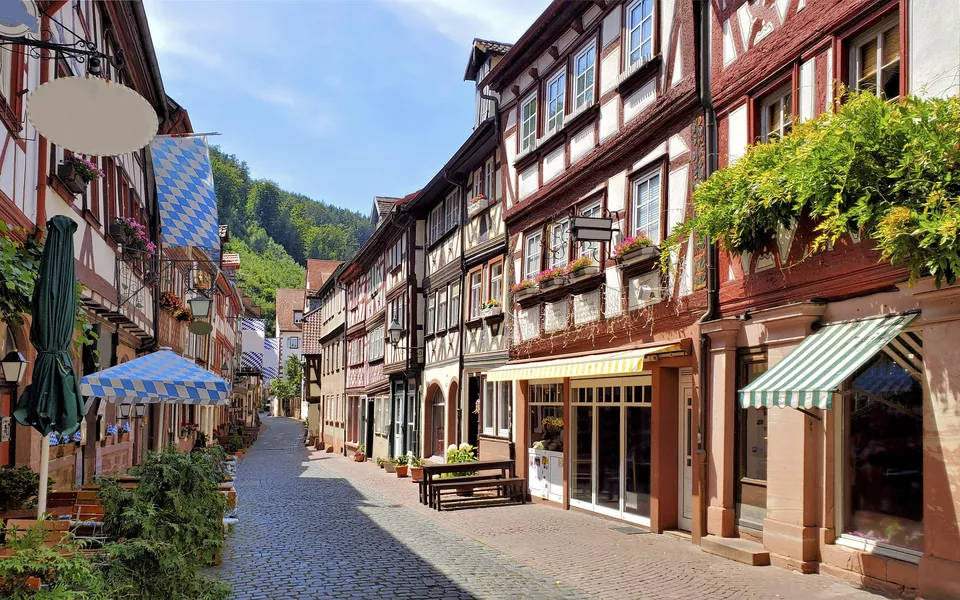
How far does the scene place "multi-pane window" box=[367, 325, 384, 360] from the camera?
1366 inches

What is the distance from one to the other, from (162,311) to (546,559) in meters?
14.6

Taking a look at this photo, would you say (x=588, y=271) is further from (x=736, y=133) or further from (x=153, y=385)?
(x=153, y=385)

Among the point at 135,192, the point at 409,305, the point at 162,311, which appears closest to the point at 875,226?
the point at 135,192

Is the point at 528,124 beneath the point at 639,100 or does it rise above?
above

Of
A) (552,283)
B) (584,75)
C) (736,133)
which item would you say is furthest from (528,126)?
(736,133)

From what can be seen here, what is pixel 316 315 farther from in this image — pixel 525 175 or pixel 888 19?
pixel 888 19

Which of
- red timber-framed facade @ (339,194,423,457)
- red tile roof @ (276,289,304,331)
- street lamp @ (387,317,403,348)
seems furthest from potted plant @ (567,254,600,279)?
red tile roof @ (276,289,304,331)

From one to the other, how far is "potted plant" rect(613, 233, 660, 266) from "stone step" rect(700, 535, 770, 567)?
4086mm

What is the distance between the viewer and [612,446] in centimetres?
1505

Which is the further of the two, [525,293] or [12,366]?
[525,293]

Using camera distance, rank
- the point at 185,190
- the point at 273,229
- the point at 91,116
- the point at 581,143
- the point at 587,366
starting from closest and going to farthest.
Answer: the point at 91,116, the point at 587,366, the point at 185,190, the point at 581,143, the point at 273,229

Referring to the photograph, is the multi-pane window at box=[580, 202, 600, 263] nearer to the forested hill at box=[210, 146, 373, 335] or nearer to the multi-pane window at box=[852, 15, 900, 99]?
the multi-pane window at box=[852, 15, 900, 99]

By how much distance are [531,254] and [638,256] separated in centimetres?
519

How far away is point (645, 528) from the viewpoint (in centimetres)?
1354
